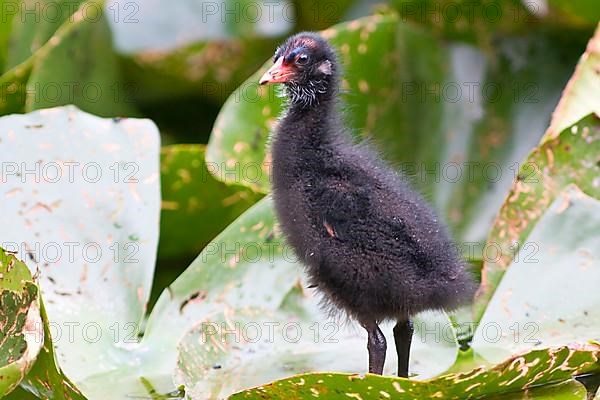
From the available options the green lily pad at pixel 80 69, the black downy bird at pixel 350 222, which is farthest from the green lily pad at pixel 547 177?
the green lily pad at pixel 80 69

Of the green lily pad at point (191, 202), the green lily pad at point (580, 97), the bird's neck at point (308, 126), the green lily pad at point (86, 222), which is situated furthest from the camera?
the green lily pad at point (191, 202)

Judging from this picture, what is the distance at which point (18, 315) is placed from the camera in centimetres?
182

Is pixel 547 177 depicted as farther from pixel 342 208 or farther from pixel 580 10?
pixel 580 10

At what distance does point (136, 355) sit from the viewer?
2205mm

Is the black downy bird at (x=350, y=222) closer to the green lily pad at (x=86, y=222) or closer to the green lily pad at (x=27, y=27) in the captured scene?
the green lily pad at (x=86, y=222)

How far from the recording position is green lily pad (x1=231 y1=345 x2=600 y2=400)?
1.74 metres

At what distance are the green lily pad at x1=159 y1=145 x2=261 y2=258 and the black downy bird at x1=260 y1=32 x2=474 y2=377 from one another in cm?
58

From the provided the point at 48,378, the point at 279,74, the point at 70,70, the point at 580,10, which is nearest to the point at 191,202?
the point at 70,70

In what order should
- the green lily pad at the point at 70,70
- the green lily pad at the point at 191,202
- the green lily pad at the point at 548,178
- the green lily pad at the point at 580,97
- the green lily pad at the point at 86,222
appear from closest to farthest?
the green lily pad at the point at 86,222
the green lily pad at the point at 548,178
the green lily pad at the point at 580,97
the green lily pad at the point at 191,202
the green lily pad at the point at 70,70

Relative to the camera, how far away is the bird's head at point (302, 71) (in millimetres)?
2082

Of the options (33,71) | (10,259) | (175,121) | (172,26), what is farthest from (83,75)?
(10,259)

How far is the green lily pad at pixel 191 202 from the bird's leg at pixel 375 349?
2.29 feet

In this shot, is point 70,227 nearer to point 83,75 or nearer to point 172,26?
point 83,75

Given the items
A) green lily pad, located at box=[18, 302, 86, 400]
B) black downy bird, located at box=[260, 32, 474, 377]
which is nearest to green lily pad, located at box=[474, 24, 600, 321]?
black downy bird, located at box=[260, 32, 474, 377]
